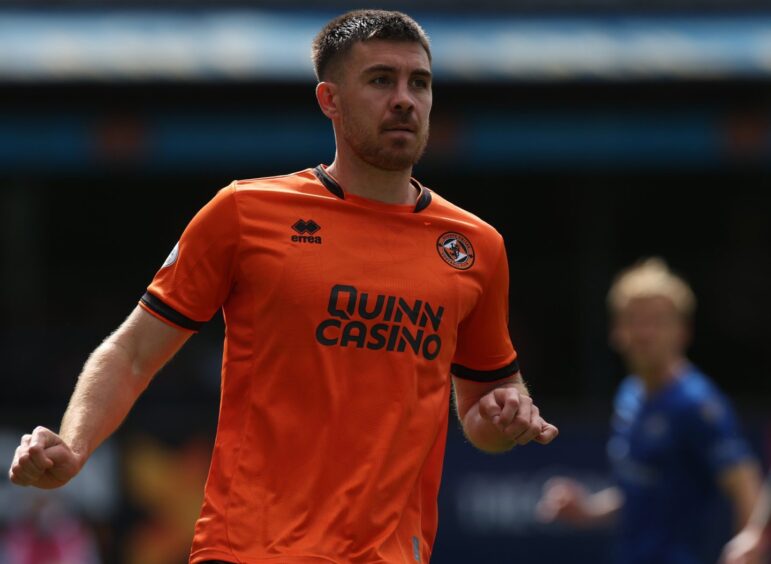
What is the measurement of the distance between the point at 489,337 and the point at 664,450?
3.10 m

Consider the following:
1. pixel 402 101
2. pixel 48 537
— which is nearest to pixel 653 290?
pixel 402 101

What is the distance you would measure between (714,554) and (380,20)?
296 inches

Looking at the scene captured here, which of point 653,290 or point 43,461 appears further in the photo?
point 653,290

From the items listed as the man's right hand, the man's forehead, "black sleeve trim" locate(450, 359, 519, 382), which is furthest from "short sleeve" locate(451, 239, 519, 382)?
the man's right hand

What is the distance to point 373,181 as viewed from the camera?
4.84 meters

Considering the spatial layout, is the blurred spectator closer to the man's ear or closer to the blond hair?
the blond hair

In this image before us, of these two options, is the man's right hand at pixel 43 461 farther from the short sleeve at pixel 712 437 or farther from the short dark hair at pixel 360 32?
the short sleeve at pixel 712 437

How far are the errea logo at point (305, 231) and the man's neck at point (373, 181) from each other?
19cm

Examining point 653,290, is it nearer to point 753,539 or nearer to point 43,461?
point 753,539

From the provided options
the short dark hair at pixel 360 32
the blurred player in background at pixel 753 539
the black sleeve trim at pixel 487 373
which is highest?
the short dark hair at pixel 360 32

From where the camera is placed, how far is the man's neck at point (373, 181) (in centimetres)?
483

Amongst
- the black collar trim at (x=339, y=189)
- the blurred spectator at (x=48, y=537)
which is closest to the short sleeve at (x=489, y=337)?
the black collar trim at (x=339, y=189)

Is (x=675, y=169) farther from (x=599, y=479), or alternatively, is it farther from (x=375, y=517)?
(x=375, y=517)

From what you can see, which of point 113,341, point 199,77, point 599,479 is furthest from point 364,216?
point 199,77
